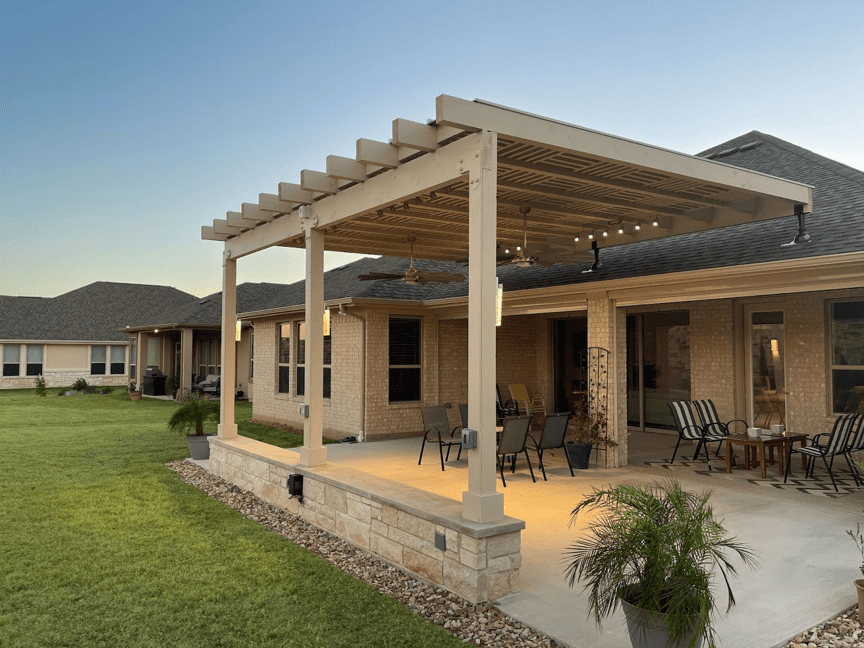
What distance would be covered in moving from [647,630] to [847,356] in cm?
729

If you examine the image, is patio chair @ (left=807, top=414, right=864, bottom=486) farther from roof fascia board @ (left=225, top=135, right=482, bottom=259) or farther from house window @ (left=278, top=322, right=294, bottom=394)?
house window @ (left=278, top=322, right=294, bottom=394)

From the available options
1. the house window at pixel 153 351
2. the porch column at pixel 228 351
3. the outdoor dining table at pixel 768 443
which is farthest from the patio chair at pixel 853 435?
the house window at pixel 153 351

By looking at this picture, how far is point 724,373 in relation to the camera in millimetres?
9891

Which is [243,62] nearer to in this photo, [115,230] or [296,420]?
[296,420]

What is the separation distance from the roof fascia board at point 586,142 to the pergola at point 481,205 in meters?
0.01

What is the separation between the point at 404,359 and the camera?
12.0 metres

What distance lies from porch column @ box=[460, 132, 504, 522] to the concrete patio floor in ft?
2.30

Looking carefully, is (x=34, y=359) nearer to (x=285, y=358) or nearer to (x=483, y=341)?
(x=285, y=358)

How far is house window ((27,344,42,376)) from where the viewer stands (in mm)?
29859

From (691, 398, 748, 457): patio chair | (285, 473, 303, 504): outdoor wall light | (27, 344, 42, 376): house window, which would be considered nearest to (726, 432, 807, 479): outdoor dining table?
(691, 398, 748, 457): patio chair

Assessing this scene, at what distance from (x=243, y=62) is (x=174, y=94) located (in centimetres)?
312

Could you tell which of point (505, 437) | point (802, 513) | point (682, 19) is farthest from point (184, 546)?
point (682, 19)

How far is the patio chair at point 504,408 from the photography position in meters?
10.8

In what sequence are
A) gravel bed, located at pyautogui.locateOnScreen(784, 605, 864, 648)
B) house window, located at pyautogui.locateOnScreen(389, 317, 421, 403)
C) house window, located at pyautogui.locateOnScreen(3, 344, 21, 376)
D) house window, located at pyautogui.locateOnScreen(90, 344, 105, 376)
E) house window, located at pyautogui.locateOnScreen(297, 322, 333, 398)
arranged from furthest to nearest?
house window, located at pyautogui.locateOnScreen(90, 344, 105, 376)
house window, located at pyautogui.locateOnScreen(3, 344, 21, 376)
house window, located at pyautogui.locateOnScreen(297, 322, 333, 398)
house window, located at pyautogui.locateOnScreen(389, 317, 421, 403)
gravel bed, located at pyautogui.locateOnScreen(784, 605, 864, 648)
